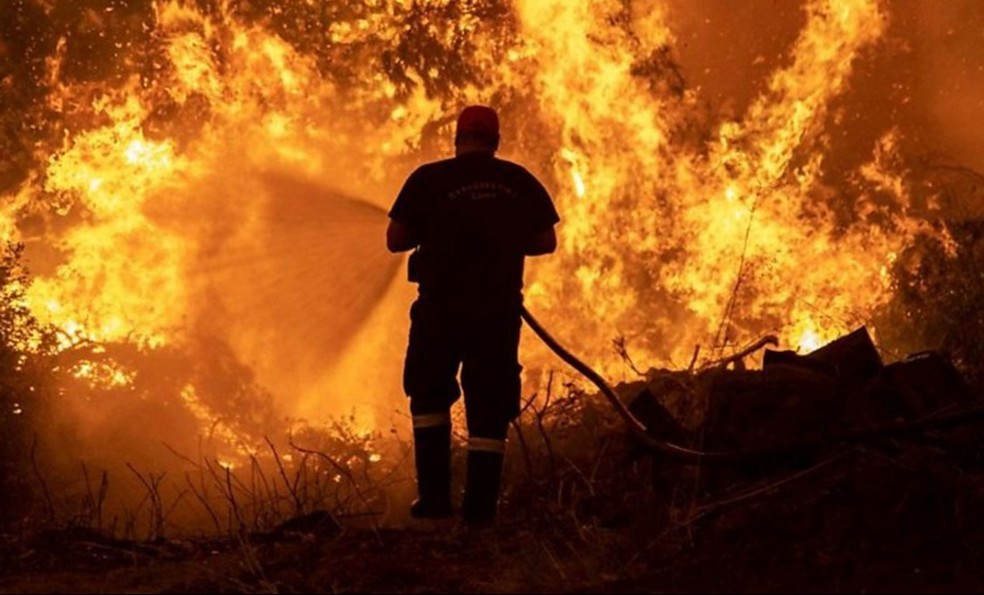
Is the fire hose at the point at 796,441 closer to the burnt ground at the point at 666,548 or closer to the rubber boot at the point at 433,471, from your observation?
the burnt ground at the point at 666,548

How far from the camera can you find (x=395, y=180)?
12.6m

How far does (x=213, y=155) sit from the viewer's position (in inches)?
493

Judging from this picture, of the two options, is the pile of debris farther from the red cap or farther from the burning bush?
the red cap

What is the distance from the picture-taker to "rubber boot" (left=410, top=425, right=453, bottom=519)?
175 inches

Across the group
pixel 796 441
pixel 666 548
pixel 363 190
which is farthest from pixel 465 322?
pixel 363 190

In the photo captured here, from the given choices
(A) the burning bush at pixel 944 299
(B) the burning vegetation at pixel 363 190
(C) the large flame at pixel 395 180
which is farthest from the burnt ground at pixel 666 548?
(C) the large flame at pixel 395 180

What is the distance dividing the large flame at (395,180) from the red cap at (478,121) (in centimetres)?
572

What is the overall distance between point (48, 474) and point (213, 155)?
434 cm

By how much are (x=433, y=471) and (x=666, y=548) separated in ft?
3.80

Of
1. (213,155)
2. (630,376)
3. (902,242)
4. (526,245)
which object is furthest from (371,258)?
(526,245)

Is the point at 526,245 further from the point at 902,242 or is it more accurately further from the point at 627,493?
the point at 902,242

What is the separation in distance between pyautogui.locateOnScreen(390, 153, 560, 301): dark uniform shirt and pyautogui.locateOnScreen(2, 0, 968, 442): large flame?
5.68 m

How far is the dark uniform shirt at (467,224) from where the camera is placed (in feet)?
14.7

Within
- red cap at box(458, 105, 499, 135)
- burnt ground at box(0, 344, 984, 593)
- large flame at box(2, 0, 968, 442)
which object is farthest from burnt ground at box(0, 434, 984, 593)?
large flame at box(2, 0, 968, 442)
